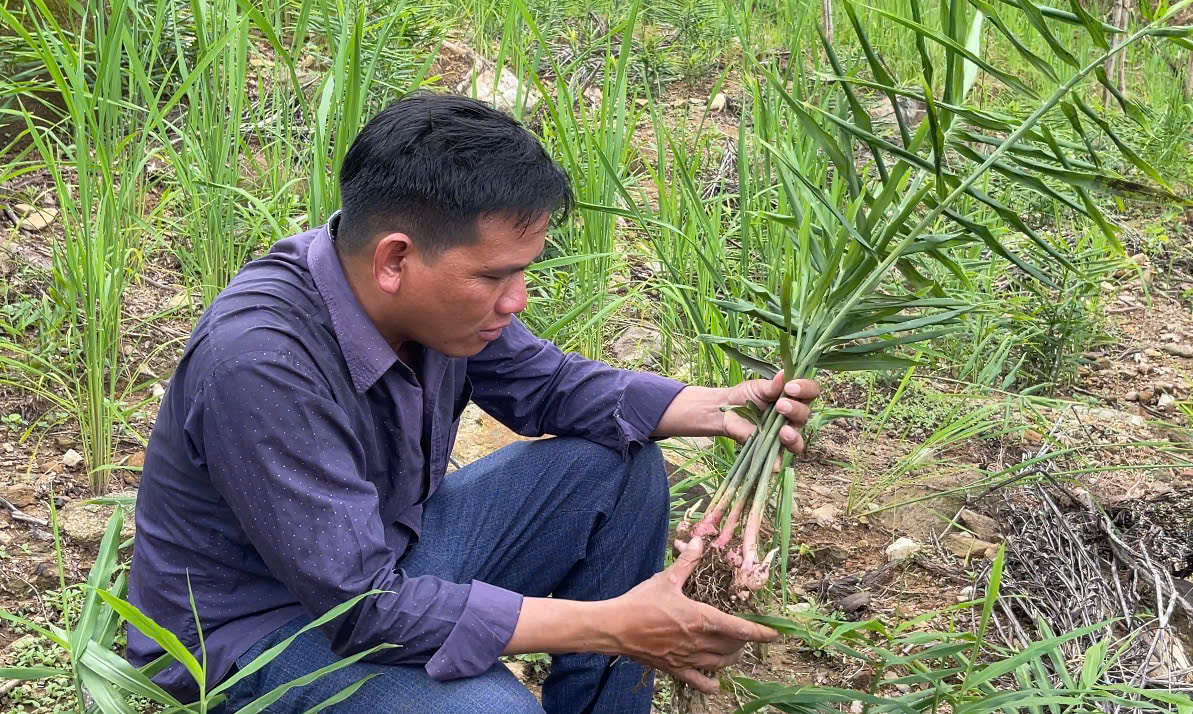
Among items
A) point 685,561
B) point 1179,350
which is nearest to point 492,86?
point 1179,350

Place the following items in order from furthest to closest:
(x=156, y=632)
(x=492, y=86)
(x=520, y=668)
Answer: (x=492, y=86), (x=520, y=668), (x=156, y=632)

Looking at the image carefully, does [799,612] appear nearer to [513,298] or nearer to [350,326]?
[513,298]

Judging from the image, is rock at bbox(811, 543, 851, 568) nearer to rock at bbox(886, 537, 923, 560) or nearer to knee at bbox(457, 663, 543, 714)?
rock at bbox(886, 537, 923, 560)

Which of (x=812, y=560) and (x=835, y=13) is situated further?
(x=835, y=13)

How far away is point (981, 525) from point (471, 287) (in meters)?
1.44

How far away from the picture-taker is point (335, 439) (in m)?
1.52

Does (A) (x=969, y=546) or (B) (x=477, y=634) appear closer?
(B) (x=477, y=634)

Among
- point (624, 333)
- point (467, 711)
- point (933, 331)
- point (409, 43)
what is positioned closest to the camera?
point (467, 711)

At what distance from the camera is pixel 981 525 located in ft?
8.27

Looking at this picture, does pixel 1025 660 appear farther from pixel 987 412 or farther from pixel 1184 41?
pixel 987 412

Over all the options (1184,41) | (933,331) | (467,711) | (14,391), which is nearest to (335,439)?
(467,711)

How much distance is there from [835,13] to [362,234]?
14.8ft

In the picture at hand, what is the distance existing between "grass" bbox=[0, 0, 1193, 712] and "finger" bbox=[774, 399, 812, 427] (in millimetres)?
69

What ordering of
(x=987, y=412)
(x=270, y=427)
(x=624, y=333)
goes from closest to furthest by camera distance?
(x=270, y=427) < (x=987, y=412) < (x=624, y=333)
